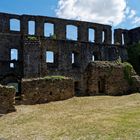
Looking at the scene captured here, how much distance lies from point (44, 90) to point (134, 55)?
60.3 ft

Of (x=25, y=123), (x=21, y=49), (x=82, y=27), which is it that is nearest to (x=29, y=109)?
(x=25, y=123)

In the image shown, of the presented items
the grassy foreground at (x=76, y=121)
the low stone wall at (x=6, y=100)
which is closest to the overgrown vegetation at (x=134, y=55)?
the grassy foreground at (x=76, y=121)

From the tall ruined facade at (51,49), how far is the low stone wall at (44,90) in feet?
31.9

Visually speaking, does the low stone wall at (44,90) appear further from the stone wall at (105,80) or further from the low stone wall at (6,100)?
the stone wall at (105,80)

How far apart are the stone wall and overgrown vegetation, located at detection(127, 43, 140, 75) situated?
11.8 m

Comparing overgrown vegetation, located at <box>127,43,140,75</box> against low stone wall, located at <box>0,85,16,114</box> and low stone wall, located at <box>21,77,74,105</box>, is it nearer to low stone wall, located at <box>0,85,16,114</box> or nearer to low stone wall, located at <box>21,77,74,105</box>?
low stone wall, located at <box>21,77,74,105</box>

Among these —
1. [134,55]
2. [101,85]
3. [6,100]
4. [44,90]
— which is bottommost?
[6,100]

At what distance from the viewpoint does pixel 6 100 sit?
68.2 ft

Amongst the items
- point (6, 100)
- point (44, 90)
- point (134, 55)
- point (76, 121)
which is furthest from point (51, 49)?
point (76, 121)

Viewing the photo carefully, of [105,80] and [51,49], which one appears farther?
[51,49]

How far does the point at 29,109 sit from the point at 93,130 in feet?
22.3

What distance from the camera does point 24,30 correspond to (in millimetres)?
37719

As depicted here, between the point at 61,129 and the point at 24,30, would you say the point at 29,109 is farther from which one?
the point at 24,30

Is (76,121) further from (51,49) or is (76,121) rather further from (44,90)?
(51,49)
